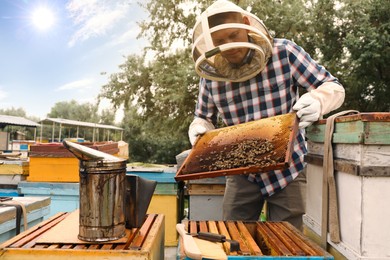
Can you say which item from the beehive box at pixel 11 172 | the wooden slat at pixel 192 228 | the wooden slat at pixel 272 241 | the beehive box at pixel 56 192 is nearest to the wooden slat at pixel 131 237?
the wooden slat at pixel 192 228

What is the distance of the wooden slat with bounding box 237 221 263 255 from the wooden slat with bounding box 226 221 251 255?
0.06 feet

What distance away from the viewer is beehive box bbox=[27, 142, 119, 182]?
420 cm

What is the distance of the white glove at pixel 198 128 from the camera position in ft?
7.81

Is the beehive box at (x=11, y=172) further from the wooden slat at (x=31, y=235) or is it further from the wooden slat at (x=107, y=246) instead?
the wooden slat at (x=107, y=246)

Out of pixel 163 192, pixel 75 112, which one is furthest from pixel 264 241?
pixel 75 112

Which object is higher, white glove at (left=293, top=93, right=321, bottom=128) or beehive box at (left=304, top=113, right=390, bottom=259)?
white glove at (left=293, top=93, right=321, bottom=128)

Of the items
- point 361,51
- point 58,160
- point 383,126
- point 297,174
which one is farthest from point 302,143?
point 361,51

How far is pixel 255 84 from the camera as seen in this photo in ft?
7.85

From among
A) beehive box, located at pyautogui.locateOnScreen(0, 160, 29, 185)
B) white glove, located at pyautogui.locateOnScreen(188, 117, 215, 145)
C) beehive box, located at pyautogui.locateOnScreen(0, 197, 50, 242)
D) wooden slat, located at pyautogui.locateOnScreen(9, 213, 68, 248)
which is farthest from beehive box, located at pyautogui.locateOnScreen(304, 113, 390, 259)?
beehive box, located at pyautogui.locateOnScreen(0, 160, 29, 185)

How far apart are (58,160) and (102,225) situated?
305 centimetres

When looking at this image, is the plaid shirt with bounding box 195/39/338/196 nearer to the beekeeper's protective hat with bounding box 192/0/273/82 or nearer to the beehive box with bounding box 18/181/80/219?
the beekeeper's protective hat with bounding box 192/0/273/82

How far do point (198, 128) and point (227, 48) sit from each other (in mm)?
593

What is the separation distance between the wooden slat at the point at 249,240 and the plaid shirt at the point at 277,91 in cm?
60

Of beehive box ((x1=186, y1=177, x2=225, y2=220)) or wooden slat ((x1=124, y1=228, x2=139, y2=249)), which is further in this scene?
beehive box ((x1=186, y1=177, x2=225, y2=220))
